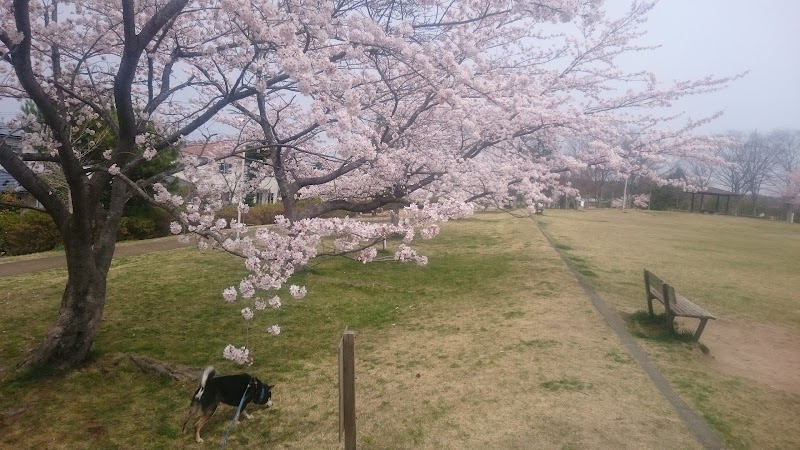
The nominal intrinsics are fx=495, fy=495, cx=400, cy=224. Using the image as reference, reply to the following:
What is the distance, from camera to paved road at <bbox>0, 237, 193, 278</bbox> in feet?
36.1

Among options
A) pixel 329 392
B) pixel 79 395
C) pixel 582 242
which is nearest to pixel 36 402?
pixel 79 395

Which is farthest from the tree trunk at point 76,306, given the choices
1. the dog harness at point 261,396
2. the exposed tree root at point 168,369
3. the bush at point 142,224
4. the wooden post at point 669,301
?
the bush at point 142,224

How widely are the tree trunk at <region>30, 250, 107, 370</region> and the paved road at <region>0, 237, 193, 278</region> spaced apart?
6.40 metres

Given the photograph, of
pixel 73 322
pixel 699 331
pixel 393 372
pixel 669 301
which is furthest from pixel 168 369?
pixel 699 331

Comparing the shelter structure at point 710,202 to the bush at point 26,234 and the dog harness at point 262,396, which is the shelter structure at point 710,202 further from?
the dog harness at point 262,396

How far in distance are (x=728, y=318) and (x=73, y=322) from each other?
9034mm

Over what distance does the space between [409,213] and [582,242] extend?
1141 cm

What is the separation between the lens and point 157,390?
17.2 feet

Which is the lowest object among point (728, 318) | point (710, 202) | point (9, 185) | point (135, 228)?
point (135, 228)

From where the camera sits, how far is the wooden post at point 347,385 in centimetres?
334

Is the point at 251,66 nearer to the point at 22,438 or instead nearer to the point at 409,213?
the point at 409,213

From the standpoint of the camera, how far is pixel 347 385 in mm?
3414

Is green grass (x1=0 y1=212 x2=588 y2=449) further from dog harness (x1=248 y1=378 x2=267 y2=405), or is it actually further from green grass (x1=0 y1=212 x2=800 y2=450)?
dog harness (x1=248 y1=378 x2=267 y2=405)

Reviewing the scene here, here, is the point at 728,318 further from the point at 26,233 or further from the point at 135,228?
the point at 135,228
